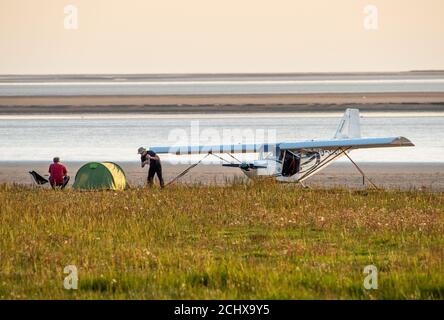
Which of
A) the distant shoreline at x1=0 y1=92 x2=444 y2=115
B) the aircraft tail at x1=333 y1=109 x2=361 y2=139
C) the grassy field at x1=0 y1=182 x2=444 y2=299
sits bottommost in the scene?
the grassy field at x1=0 y1=182 x2=444 y2=299

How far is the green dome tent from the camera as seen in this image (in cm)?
2878

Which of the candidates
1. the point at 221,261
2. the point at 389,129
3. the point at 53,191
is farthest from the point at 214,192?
the point at 389,129

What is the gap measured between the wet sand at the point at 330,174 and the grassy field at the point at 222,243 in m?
6.34

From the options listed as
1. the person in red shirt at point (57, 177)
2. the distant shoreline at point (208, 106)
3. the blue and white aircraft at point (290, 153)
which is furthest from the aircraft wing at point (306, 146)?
the distant shoreline at point (208, 106)

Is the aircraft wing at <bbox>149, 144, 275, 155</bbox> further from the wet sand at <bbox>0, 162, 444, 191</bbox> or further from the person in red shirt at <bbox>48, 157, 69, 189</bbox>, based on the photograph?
the person in red shirt at <bbox>48, 157, 69, 189</bbox>

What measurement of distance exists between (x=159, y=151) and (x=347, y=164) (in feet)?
42.0

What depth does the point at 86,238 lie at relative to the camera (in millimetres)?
19000

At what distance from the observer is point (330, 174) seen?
124 feet

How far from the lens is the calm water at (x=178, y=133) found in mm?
47250

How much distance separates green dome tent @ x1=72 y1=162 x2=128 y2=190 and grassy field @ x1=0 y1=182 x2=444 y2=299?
5.97ft

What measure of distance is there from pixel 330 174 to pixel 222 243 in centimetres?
1941

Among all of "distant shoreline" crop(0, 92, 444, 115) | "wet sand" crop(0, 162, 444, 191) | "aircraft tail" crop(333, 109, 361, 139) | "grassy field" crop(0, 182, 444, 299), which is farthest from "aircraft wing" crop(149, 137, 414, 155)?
"distant shoreline" crop(0, 92, 444, 115)

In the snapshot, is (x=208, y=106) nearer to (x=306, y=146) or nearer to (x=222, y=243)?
(x=306, y=146)
